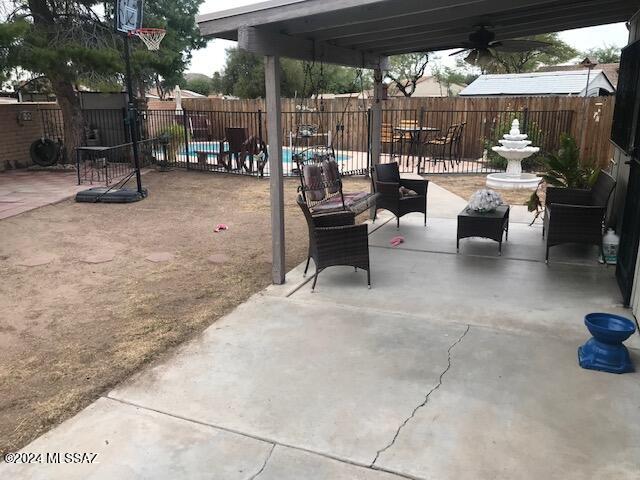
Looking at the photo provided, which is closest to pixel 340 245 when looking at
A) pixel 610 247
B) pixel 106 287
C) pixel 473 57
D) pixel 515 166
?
pixel 106 287

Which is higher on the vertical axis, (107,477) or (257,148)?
(257,148)

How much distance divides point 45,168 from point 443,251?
1049cm

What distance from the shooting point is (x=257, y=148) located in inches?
485

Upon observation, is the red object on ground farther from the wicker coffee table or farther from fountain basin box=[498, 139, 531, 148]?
fountain basin box=[498, 139, 531, 148]

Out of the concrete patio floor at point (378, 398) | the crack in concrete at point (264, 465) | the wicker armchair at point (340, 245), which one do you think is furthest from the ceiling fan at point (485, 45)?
the crack in concrete at point (264, 465)

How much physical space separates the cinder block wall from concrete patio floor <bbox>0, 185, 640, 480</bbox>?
10.5m

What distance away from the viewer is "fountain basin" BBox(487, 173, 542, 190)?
33.0ft

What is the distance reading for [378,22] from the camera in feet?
15.3

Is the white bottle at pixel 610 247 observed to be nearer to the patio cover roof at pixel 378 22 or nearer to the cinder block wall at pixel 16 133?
the patio cover roof at pixel 378 22

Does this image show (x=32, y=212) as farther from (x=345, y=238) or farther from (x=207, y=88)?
(x=207, y=88)

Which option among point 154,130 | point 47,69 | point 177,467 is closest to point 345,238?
point 177,467

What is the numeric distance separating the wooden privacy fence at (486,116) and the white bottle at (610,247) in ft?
15.9

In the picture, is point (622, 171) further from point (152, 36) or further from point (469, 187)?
point (152, 36)

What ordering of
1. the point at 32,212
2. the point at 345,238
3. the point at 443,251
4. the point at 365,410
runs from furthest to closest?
the point at 32,212 < the point at 443,251 < the point at 345,238 < the point at 365,410
